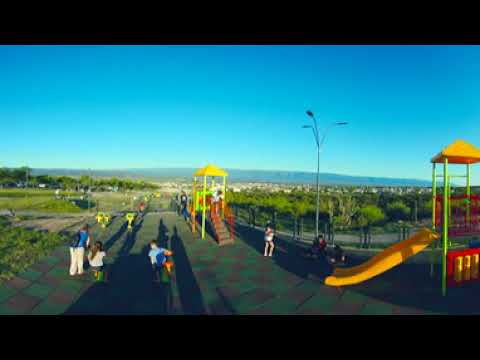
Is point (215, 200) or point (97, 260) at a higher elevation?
point (215, 200)

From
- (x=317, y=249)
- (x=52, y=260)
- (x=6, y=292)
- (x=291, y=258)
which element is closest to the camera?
(x=6, y=292)

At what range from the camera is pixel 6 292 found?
296 inches

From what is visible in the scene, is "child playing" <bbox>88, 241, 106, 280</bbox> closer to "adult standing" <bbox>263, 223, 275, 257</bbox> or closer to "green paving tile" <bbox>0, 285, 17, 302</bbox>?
"green paving tile" <bbox>0, 285, 17, 302</bbox>

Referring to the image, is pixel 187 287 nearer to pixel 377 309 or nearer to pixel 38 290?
pixel 38 290

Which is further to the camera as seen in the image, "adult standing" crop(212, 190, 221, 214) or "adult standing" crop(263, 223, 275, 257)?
"adult standing" crop(212, 190, 221, 214)

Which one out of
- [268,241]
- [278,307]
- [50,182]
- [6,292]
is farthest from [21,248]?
[50,182]

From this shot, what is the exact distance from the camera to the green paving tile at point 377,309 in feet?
22.2

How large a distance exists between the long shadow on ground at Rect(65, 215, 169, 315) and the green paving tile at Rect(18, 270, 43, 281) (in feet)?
7.11

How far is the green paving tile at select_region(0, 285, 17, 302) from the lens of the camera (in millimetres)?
7236

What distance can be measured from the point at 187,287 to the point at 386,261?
6.29 meters

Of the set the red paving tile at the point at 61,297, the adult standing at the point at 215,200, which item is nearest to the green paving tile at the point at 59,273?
the red paving tile at the point at 61,297

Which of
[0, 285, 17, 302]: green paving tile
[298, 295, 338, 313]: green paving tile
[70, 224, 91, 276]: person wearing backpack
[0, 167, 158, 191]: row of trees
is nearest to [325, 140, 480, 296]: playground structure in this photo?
[298, 295, 338, 313]: green paving tile

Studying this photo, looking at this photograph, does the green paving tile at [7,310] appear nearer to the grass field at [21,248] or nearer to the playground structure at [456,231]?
the grass field at [21,248]
